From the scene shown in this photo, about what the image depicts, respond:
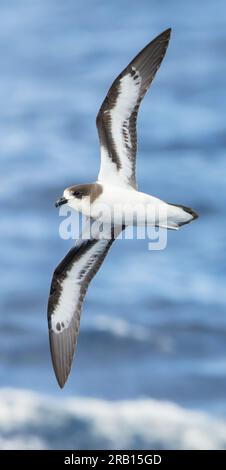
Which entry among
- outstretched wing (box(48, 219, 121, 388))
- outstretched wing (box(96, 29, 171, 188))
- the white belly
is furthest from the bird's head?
outstretched wing (box(48, 219, 121, 388))

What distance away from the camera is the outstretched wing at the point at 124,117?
16.1 metres

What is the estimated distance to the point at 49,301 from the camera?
17.4 m

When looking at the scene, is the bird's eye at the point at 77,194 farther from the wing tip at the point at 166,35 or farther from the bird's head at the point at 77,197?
the wing tip at the point at 166,35

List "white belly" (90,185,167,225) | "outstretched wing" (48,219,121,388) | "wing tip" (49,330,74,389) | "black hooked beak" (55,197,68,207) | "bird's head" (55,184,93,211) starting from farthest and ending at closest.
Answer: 1. "outstretched wing" (48,219,121,388)
2. "wing tip" (49,330,74,389)
3. "black hooked beak" (55,197,68,207)
4. "bird's head" (55,184,93,211)
5. "white belly" (90,185,167,225)

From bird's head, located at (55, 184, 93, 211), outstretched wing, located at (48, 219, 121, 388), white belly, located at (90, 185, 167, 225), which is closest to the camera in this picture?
white belly, located at (90, 185, 167, 225)

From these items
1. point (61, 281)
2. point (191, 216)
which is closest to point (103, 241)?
point (61, 281)

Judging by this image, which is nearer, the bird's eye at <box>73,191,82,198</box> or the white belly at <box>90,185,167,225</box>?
the white belly at <box>90,185,167,225</box>

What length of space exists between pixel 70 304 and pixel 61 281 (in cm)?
39

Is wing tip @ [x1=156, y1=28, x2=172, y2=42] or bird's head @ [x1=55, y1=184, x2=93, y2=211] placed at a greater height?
wing tip @ [x1=156, y1=28, x2=172, y2=42]

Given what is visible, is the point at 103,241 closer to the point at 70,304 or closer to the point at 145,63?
the point at 70,304

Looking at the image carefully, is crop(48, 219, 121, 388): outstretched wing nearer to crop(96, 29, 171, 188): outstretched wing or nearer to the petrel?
the petrel

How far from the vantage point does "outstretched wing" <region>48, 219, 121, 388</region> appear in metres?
17.1

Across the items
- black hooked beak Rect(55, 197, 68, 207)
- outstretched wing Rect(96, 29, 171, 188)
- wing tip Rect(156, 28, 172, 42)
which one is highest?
wing tip Rect(156, 28, 172, 42)

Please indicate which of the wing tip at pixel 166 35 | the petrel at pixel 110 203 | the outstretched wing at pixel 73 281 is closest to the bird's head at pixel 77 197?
the petrel at pixel 110 203
